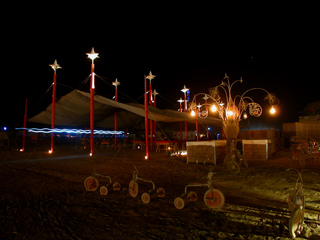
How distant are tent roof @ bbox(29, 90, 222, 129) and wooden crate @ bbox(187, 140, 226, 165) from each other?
3732 millimetres

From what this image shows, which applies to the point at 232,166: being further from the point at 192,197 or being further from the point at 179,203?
the point at 179,203

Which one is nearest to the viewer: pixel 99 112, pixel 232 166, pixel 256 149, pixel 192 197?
pixel 192 197

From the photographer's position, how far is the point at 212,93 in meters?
9.32

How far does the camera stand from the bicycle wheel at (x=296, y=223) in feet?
8.85

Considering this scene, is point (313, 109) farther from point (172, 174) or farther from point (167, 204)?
point (167, 204)

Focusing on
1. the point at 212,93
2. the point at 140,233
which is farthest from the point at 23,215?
the point at 212,93

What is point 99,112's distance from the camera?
17.0 metres

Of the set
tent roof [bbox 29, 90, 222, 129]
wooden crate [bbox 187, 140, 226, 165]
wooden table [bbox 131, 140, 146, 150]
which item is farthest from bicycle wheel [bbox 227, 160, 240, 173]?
wooden table [bbox 131, 140, 146, 150]

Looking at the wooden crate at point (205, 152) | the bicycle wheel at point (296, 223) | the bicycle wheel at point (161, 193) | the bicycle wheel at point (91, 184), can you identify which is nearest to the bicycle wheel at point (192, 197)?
the bicycle wheel at point (161, 193)

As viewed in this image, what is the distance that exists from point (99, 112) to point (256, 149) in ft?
36.9

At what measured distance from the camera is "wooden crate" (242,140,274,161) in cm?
1084

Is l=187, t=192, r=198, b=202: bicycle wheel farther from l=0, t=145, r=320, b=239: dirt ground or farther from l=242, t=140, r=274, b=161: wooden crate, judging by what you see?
l=242, t=140, r=274, b=161: wooden crate

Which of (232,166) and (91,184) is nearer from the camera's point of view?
(91,184)

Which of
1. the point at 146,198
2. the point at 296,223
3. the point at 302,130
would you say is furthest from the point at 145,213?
the point at 302,130
